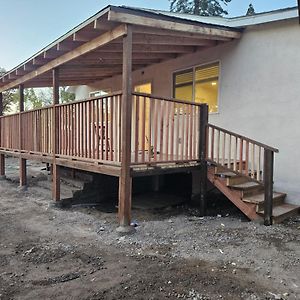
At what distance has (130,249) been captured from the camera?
172 inches

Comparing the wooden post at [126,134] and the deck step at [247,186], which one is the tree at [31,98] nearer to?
the wooden post at [126,134]

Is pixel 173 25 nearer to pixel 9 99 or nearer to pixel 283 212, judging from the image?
pixel 283 212

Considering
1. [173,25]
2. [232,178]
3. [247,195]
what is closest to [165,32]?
[173,25]

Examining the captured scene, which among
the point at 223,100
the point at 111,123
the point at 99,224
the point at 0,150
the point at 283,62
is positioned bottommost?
the point at 99,224

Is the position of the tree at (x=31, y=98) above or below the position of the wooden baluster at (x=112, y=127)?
above

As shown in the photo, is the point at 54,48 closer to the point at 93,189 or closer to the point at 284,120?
the point at 93,189

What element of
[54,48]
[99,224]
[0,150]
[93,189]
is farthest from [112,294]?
[0,150]

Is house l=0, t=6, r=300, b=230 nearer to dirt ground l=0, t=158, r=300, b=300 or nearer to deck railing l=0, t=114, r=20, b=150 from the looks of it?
dirt ground l=0, t=158, r=300, b=300

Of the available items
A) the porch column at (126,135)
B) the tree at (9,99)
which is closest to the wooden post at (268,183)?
the porch column at (126,135)

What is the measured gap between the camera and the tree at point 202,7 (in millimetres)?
22391

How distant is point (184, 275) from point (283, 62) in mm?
4673

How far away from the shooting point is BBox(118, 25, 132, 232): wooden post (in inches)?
194

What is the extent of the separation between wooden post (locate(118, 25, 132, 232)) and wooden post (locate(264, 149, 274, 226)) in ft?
7.50

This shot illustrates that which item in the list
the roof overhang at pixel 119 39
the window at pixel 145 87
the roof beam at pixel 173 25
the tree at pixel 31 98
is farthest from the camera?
the tree at pixel 31 98
